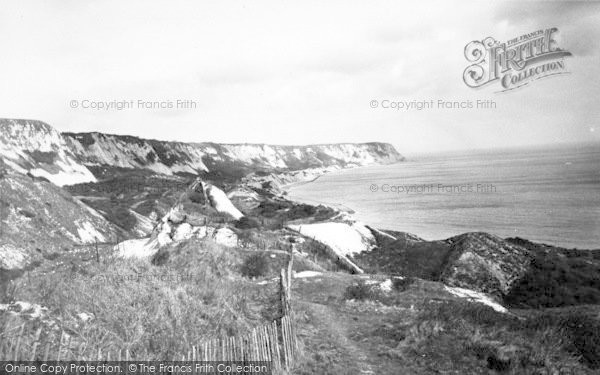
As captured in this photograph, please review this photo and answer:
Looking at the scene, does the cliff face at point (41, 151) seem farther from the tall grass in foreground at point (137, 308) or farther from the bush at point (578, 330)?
the bush at point (578, 330)

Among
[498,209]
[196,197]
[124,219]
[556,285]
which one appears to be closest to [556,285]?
[556,285]

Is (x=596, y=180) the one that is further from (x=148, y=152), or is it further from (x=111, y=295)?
(x=148, y=152)

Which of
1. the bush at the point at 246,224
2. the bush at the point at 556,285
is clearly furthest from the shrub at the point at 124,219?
the bush at the point at 556,285

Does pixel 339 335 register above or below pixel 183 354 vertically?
below

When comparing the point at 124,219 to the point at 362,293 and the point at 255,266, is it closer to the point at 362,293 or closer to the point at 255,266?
the point at 255,266

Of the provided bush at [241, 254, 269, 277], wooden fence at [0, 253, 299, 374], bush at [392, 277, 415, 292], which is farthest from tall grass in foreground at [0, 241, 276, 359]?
bush at [392, 277, 415, 292]

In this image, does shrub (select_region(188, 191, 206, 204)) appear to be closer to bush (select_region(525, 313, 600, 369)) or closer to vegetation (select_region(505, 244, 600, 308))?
vegetation (select_region(505, 244, 600, 308))
